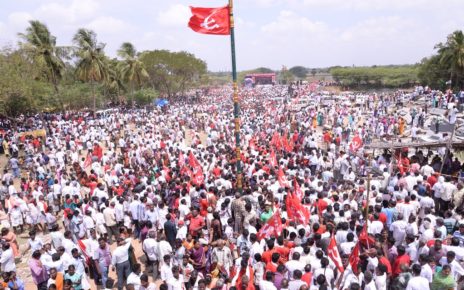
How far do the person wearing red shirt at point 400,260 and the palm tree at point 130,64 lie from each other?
35.9 m

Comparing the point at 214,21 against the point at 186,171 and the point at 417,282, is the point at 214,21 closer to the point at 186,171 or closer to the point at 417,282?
the point at 186,171

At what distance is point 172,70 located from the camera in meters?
53.8

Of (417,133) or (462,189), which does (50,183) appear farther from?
(417,133)

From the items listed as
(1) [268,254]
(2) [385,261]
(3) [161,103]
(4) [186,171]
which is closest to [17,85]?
(4) [186,171]

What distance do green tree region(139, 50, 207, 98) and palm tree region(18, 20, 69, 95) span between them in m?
18.4

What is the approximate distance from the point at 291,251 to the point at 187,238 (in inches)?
83.7

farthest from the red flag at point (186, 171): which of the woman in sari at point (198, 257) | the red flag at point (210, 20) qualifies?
the woman in sari at point (198, 257)

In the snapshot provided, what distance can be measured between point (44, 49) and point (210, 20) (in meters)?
25.5

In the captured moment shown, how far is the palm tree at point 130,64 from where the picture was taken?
3881 cm

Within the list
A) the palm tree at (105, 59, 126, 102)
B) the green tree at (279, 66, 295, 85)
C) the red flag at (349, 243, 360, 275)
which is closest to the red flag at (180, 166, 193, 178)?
the red flag at (349, 243, 360, 275)

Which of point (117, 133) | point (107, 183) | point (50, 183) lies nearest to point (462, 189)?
point (107, 183)

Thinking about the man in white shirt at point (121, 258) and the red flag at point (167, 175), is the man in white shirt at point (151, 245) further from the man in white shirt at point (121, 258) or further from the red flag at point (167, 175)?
the red flag at point (167, 175)

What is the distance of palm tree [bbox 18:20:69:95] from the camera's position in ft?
95.3

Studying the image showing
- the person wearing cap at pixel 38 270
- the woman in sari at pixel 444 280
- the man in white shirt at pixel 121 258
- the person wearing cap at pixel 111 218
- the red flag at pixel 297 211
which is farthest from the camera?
the person wearing cap at pixel 111 218
